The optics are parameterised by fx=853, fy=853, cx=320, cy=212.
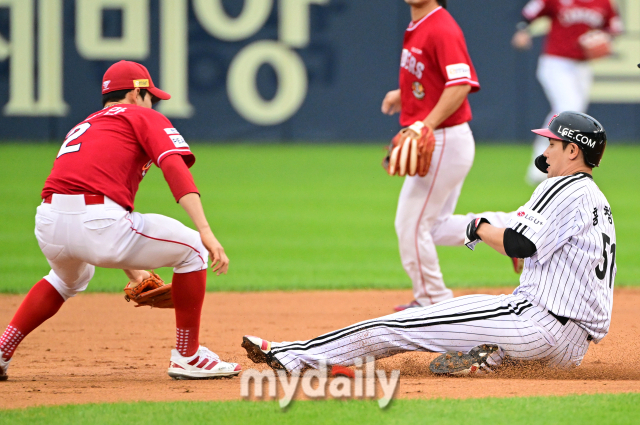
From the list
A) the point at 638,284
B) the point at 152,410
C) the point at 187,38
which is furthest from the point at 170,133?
the point at 187,38

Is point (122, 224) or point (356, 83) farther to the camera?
point (356, 83)

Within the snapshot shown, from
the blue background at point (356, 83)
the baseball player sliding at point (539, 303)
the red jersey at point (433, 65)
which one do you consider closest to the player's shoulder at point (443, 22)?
the red jersey at point (433, 65)

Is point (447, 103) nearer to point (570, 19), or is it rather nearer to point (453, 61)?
point (453, 61)

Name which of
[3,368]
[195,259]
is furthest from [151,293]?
[3,368]

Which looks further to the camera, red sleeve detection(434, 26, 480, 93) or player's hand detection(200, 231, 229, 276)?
red sleeve detection(434, 26, 480, 93)

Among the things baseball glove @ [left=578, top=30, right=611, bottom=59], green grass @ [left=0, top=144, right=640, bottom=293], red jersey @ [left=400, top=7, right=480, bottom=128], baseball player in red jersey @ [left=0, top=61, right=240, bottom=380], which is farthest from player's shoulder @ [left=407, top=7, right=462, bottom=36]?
baseball glove @ [left=578, top=30, right=611, bottom=59]

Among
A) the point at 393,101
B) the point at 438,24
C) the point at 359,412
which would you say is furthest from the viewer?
the point at 393,101

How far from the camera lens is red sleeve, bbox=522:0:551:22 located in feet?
37.1

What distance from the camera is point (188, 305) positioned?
3.87 metres

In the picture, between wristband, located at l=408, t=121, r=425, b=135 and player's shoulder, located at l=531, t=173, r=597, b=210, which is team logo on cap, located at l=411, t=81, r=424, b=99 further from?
player's shoulder, located at l=531, t=173, r=597, b=210

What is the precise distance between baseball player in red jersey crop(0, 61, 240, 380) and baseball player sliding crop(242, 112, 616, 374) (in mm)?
327

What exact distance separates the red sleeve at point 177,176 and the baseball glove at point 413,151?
75.7 inches

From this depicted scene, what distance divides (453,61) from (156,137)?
2311mm

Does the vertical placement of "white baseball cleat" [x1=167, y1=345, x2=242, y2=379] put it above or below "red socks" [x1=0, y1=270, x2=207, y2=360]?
below
